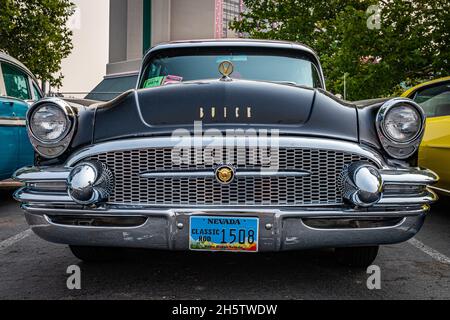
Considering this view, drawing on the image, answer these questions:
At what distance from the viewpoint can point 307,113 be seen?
9.09 ft

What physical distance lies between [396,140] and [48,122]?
1.89 meters

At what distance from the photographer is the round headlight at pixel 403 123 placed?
9.19ft

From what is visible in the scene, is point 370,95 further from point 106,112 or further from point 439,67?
point 106,112

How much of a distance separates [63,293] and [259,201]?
116 cm

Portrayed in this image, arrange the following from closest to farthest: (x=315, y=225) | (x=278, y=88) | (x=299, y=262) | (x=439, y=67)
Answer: (x=315, y=225), (x=278, y=88), (x=299, y=262), (x=439, y=67)

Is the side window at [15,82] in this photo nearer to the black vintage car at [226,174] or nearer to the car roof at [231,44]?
the car roof at [231,44]

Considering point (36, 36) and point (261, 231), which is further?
point (36, 36)

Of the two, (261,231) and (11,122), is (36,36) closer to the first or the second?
(11,122)

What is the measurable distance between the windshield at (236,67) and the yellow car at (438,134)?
140cm

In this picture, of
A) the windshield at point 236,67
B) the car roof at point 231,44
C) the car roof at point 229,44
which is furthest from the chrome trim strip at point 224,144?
the car roof at point 229,44

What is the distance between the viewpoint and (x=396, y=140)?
9.13 feet

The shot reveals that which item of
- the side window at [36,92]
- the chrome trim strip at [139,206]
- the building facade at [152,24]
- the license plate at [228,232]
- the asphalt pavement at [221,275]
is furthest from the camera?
the building facade at [152,24]

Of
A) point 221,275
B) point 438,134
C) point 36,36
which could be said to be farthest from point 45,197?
point 36,36
